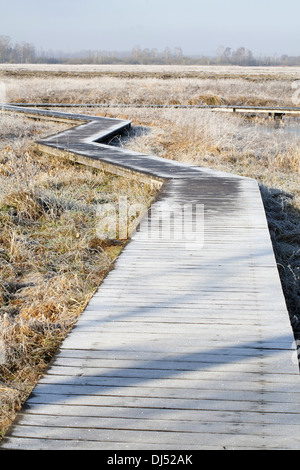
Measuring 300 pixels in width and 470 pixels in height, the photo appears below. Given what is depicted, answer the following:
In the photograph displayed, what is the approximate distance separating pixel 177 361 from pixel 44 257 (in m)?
2.82

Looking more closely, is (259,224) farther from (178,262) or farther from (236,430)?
(236,430)

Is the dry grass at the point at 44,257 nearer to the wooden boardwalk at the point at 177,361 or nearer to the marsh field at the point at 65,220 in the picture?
the marsh field at the point at 65,220

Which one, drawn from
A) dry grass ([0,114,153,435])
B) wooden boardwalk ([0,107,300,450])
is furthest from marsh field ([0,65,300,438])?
wooden boardwalk ([0,107,300,450])

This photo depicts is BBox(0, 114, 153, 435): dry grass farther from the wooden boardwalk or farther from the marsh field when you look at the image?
the wooden boardwalk

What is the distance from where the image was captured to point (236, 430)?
211cm

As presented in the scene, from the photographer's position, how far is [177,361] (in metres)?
2.61

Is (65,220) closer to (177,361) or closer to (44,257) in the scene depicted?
(44,257)

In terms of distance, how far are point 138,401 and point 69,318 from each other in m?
1.42

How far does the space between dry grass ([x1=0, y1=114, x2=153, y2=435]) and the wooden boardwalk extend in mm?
428

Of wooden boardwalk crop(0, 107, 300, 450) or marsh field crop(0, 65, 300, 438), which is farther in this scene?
marsh field crop(0, 65, 300, 438)

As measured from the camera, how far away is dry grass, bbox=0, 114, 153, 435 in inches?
128

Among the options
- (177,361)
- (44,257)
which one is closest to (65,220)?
(44,257)

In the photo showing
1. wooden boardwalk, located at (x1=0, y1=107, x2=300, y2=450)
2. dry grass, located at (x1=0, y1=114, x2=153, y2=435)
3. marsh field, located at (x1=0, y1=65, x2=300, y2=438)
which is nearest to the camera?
wooden boardwalk, located at (x1=0, y1=107, x2=300, y2=450)

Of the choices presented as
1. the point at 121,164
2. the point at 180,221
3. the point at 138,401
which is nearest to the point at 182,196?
the point at 180,221
